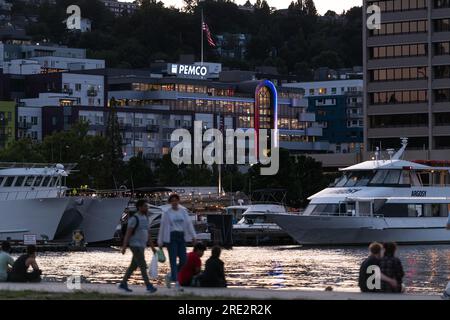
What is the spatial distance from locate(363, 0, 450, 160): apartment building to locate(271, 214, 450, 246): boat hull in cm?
6979

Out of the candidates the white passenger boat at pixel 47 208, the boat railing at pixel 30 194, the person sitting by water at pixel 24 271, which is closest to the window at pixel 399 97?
the white passenger boat at pixel 47 208

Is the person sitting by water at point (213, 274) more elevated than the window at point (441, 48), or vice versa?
the window at point (441, 48)

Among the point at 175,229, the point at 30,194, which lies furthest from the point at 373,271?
the point at 30,194

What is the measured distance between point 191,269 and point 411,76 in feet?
441

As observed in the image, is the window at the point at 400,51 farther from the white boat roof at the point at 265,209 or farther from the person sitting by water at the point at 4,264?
the person sitting by water at the point at 4,264

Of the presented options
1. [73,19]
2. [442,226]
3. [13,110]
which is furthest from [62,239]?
[13,110]

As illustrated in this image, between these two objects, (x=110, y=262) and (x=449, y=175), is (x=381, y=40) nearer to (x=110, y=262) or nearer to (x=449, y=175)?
(x=449, y=175)

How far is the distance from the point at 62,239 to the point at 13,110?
94256 millimetres

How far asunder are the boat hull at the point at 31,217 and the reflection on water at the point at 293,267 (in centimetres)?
941

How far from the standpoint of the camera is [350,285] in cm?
4872

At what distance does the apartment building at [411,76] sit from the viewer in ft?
540

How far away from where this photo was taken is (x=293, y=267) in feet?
212

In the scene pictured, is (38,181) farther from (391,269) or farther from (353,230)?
(391,269)

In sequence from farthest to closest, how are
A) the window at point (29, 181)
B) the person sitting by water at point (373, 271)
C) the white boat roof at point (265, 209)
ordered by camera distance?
the white boat roof at point (265, 209) → the window at point (29, 181) → the person sitting by water at point (373, 271)
